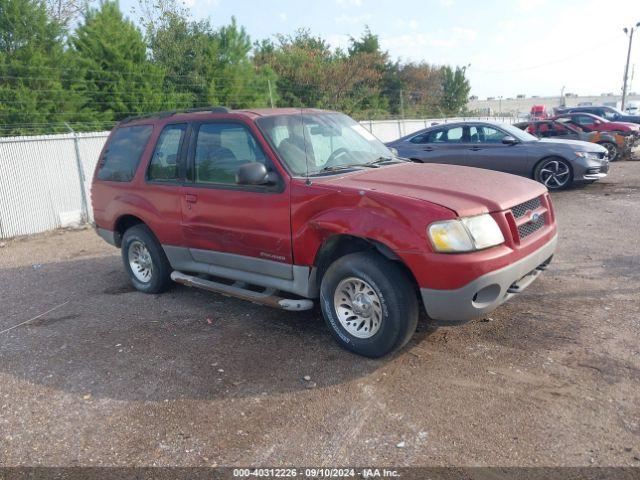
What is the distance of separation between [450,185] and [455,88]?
37.5 metres

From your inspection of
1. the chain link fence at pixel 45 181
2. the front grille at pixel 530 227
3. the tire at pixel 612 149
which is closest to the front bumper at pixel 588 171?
the tire at pixel 612 149

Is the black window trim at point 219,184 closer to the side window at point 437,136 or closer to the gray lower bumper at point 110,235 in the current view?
the gray lower bumper at point 110,235

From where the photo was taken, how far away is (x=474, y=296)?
366 cm

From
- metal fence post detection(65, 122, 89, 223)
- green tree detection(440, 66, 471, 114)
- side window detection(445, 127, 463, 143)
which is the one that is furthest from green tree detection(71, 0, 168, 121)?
green tree detection(440, 66, 471, 114)

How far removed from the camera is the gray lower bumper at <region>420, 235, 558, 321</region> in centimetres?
362

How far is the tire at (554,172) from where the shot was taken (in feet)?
36.4

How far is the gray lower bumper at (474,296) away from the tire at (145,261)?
3.24m

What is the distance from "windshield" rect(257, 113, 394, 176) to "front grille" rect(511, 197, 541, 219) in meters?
1.47

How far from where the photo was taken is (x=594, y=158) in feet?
36.6

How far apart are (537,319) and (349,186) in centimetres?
213

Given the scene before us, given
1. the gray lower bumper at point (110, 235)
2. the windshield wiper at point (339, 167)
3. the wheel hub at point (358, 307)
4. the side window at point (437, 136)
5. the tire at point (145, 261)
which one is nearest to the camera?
the wheel hub at point (358, 307)

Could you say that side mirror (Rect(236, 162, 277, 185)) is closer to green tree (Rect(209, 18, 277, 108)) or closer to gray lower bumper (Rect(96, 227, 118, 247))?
gray lower bumper (Rect(96, 227, 118, 247))

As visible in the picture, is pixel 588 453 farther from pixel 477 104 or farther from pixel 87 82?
pixel 477 104

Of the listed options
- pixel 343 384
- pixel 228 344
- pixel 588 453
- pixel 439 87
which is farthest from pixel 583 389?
pixel 439 87
